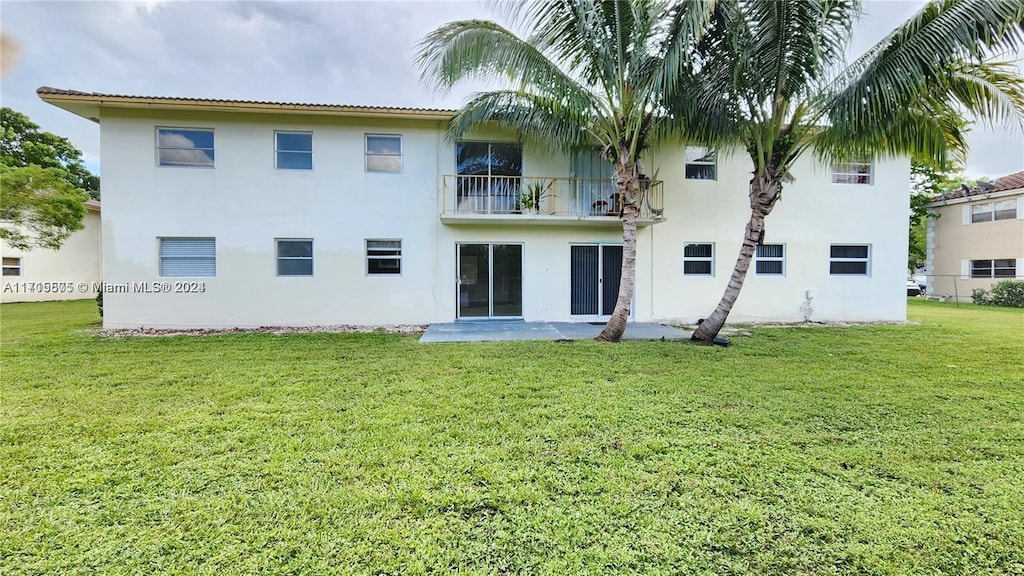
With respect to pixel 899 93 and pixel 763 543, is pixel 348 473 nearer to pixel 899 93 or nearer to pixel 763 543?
pixel 763 543

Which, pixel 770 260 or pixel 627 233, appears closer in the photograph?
pixel 627 233

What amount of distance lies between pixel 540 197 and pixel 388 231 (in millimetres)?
4268

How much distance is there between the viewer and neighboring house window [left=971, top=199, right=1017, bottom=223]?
1802 centimetres

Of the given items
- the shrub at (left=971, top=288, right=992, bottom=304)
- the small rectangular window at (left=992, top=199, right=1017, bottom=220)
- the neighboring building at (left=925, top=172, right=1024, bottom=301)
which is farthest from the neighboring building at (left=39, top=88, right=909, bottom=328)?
the small rectangular window at (left=992, top=199, right=1017, bottom=220)

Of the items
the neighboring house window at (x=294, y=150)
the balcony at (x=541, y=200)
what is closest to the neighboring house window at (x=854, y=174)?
the balcony at (x=541, y=200)

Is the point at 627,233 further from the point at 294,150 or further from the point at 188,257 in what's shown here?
the point at 188,257

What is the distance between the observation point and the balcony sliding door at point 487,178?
36.7 feet

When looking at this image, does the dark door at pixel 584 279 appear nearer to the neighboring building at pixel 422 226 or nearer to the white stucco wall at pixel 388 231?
the neighboring building at pixel 422 226

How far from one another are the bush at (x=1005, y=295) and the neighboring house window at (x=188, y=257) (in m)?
29.4

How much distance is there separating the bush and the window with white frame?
27146mm

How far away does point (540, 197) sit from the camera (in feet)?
36.7

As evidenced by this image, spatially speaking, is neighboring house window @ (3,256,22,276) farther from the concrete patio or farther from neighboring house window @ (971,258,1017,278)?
neighboring house window @ (971,258,1017,278)

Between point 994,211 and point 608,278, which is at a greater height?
point 994,211

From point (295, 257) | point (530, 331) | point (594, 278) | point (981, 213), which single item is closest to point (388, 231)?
point (295, 257)
